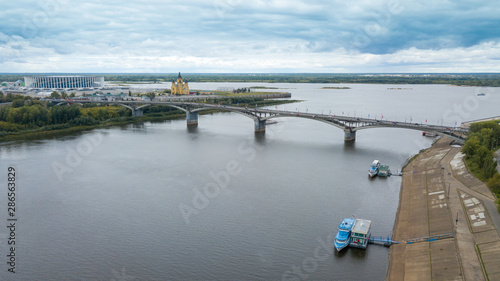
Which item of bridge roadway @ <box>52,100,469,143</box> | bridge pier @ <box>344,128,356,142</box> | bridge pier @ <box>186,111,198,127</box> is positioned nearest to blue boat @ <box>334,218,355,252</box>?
bridge roadway @ <box>52,100,469,143</box>

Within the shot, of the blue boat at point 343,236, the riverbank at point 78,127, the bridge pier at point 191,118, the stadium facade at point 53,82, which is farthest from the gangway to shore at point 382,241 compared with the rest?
the stadium facade at point 53,82

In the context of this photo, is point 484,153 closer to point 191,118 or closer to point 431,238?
point 431,238

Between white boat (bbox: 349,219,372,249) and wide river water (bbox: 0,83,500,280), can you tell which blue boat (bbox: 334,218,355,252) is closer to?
white boat (bbox: 349,219,372,249)

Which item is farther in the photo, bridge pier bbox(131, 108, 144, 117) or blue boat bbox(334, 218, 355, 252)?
bridge pier bbox(131, 108, 144, 117)

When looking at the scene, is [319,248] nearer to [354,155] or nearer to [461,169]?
[461,169]

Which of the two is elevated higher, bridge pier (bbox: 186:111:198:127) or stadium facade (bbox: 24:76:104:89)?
stadium facade (bbox: 24:76:104:89)

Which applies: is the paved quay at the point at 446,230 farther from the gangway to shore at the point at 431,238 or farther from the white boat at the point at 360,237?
the white boat at the point at 360,237

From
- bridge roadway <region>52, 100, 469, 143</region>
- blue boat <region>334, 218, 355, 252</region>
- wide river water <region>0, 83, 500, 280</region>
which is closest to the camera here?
wide river water <region>0, 83, 500, 280</region>
